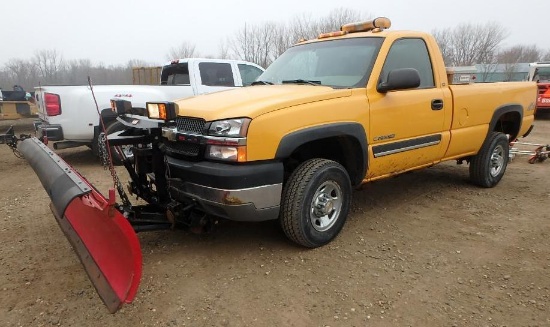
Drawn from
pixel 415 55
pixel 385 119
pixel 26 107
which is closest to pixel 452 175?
pixel 415 55

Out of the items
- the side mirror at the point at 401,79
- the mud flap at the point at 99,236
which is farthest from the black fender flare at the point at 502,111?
the mud flap at the point at 99,236

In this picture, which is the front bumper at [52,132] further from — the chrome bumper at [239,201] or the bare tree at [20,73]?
the bare tree at [20,73]

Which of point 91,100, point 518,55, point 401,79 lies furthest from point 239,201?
point 518,55

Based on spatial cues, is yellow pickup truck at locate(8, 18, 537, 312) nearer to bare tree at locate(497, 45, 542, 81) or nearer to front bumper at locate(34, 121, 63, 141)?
front bumper at locate(34, 121, 63, 141)

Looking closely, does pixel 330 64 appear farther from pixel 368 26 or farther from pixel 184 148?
pixel 184 148

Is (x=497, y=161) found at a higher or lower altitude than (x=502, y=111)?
lower

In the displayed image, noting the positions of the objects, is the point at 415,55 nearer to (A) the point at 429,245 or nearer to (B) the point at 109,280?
(A) the point at 429,245

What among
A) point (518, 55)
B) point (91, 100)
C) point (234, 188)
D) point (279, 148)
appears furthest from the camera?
point (518, 55)

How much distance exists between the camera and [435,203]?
192 inches

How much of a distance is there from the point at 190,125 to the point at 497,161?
4469 mm

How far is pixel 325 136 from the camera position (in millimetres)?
3361

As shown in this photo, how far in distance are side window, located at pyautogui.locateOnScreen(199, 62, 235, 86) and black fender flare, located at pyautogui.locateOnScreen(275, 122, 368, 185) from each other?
4878 millimetres

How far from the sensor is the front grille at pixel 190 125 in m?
3.19

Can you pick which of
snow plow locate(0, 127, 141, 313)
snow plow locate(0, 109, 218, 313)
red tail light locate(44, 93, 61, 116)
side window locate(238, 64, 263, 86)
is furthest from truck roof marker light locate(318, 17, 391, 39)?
red tail light locate(44, 93, 61, 116)
